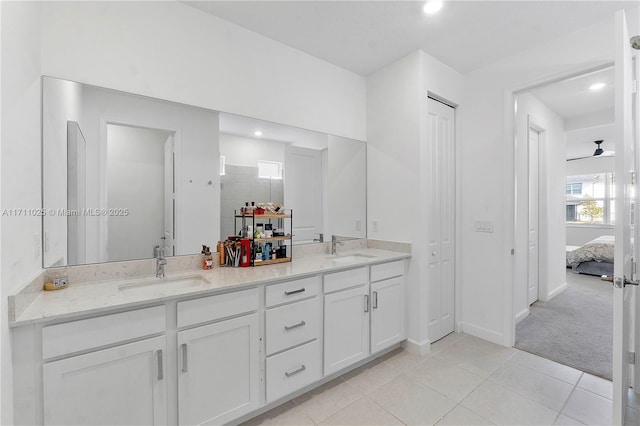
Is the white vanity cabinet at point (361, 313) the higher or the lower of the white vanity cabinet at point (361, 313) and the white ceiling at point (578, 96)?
the lower

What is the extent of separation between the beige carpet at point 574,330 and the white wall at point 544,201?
0.20m

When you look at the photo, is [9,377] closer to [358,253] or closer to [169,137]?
[169,137]

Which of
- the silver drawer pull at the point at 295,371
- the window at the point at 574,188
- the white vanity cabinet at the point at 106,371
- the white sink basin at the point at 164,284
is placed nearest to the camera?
the white vanity cabinet at the point at 106,371

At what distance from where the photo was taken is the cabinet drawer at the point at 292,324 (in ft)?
5.90

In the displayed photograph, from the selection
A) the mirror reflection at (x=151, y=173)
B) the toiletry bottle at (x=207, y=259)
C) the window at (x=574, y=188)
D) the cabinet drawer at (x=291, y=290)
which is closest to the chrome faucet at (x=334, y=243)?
the mirror reflection at (x=151, y=173)

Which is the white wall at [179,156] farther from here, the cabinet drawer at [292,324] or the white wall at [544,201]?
the white wall at [544,201]

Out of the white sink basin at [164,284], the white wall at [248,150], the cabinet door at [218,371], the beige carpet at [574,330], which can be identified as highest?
the white wall at [248,150]

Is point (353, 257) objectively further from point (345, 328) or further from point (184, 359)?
point (184, 359)

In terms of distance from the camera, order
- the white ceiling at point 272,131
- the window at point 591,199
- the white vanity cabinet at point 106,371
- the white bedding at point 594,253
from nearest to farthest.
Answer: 1. the white vanity cabinet at point 106,371
2. the white ceiling at point 272,131
3. the white bedding at point 594,253
4. the window at point 591,199

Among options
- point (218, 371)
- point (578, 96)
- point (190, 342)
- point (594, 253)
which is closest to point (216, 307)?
point (190, 342)

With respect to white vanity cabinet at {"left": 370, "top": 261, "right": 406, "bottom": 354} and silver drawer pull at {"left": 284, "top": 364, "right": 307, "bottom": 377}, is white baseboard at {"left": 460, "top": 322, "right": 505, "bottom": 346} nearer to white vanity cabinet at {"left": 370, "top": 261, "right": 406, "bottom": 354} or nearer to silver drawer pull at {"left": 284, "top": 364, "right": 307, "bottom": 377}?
white vanity cabinet at {"left": 370, "top": 261, "right": 406, "bottom": 354}

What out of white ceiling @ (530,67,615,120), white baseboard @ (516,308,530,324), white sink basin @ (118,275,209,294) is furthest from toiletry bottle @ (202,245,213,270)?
white ceiling @ (530,67,615,120)

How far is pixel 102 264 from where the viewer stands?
1.75 metres

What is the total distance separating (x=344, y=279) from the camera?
218 centimetres
